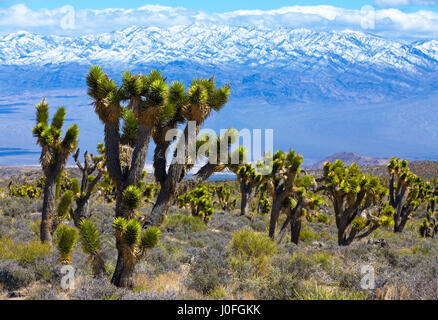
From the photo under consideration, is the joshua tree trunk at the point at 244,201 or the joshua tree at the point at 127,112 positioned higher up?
the joshua tree at the point at 127,112

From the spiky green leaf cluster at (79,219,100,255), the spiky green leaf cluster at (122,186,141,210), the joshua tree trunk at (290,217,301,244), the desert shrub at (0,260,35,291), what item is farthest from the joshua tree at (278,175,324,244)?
the desert shrub at (0,260,35,291)

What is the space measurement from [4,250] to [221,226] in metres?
15.7

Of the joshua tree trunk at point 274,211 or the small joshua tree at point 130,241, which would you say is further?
the joshua tree trunk at point 274,211

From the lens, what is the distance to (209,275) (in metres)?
9.33

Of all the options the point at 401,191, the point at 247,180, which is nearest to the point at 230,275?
the point at 247,180

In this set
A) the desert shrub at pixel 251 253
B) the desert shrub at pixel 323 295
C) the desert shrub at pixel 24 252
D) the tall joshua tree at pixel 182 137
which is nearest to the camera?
the desert shrub at pixel 323 295

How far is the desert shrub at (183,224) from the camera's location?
21.9 m

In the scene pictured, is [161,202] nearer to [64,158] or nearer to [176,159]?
[176,159]

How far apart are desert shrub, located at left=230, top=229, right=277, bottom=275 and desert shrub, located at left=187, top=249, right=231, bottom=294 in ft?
1.14

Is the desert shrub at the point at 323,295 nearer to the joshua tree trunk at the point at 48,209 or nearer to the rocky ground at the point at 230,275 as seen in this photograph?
the rocky ground at the point at 230,275

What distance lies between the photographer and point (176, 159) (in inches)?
368

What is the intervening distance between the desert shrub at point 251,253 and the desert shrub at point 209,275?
1.14 ft

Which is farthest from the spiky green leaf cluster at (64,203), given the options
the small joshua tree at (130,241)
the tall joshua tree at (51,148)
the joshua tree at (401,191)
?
the joshua tree at (401,191)
